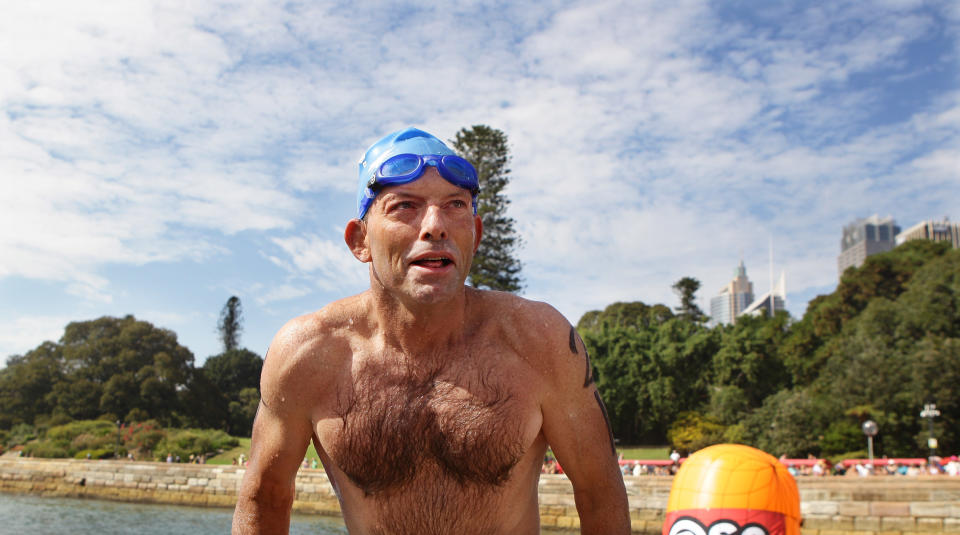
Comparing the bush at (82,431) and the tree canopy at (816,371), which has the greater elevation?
the tree canopy at (816,371)

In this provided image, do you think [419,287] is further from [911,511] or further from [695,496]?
[911,511]

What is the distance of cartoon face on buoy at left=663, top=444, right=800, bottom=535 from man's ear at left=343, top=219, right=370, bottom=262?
15.9 ft

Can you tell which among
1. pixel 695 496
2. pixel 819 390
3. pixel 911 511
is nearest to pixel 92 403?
pixel 819 390

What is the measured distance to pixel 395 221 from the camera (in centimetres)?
221

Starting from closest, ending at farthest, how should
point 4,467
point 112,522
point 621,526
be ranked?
point 621,526 < point 112,522 < point 4,467

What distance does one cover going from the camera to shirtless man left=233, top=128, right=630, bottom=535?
2.20 metres

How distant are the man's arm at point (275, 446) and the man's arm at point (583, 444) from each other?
787mm

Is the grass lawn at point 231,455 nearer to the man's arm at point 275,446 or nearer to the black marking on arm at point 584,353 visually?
the man's arm at point 275,446

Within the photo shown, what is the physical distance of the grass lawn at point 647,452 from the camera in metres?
42.6

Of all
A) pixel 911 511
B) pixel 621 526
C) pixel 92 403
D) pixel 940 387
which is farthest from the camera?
pixel 92 403

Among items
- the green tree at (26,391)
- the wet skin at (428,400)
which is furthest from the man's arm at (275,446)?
the green tree at (26,391)

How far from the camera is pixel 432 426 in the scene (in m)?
2.20

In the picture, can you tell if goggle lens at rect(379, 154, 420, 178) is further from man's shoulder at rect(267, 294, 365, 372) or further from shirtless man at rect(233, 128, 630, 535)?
man's shoulder at rect(267, 294, 365, 372)

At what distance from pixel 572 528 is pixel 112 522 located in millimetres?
16300
